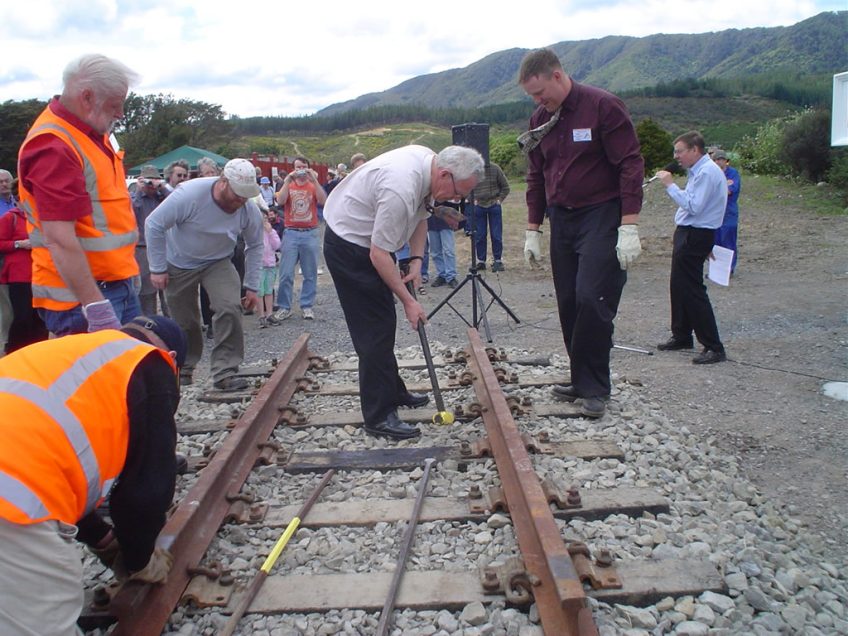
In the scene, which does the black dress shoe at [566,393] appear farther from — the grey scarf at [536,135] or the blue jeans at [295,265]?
the blue jeans at [295,265]

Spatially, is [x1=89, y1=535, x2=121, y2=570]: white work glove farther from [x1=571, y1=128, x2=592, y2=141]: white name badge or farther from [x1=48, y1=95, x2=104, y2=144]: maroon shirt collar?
[x1=571, y1=128, x2=592, y2=141]: white name badge

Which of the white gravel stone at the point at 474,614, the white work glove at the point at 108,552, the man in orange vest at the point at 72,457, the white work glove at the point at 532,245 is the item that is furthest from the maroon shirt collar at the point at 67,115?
the white work glove at the point at 532,245

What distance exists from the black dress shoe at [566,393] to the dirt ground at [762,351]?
72 cm

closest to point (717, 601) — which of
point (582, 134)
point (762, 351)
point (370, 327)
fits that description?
point (370, 327)

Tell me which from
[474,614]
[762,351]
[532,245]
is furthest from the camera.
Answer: [762,351]

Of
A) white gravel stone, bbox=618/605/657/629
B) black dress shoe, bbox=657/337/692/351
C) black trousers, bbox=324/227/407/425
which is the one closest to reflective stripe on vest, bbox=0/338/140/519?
white gravel stone, bbox=618/605/657/629

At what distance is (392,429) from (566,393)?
4.40 feet

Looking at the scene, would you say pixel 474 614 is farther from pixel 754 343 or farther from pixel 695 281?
pixel 754 343

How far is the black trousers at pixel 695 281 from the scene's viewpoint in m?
6.45

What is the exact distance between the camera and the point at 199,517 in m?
3.34

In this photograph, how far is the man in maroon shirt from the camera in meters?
4.67

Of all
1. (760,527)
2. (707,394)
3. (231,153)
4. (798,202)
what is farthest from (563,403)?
(231,153)

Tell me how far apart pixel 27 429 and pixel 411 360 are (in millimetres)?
4414

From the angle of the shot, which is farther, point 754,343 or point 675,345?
point 754,343
